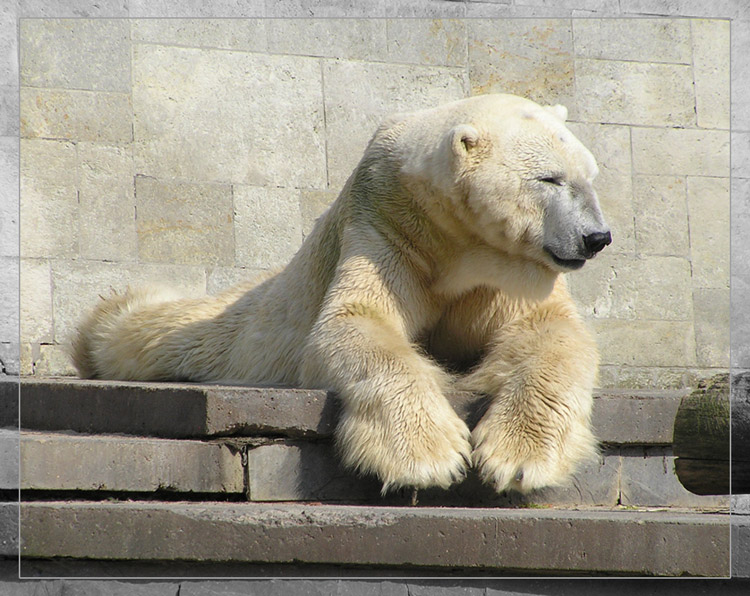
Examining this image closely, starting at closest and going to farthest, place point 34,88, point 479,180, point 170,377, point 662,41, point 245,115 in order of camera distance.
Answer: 1. point 479,180
2. point 170,377
3. point 34,88
4. point 245,115
5. point 662,41

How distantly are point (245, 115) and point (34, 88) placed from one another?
4.55 feet

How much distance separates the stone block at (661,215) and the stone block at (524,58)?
3.17 feet

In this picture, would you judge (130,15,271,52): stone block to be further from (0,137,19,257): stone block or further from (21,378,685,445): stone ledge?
(21,378,685,445): stone ledge

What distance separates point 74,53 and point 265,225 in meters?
1.67

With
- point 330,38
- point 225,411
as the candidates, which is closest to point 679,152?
point 330,38

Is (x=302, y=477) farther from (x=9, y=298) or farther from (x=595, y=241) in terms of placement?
(x=9, y=298)

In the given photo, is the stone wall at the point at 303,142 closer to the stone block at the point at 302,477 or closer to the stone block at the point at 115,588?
the stone block at the point at 302,477

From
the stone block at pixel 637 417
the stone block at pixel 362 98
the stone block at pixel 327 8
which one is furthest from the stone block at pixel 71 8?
the stone block at pixel 637 417

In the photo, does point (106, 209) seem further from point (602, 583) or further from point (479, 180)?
point (602, 583)

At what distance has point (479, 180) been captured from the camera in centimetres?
351

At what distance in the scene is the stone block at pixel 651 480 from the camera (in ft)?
11.3

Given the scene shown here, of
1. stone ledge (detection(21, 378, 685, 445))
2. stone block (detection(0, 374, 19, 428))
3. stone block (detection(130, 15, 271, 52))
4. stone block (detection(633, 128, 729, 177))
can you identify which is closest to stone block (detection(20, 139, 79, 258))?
stone block (detection(130, 15, 271, 52))

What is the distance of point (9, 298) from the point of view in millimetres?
5652

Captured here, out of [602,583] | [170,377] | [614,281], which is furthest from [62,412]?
[614,281]
